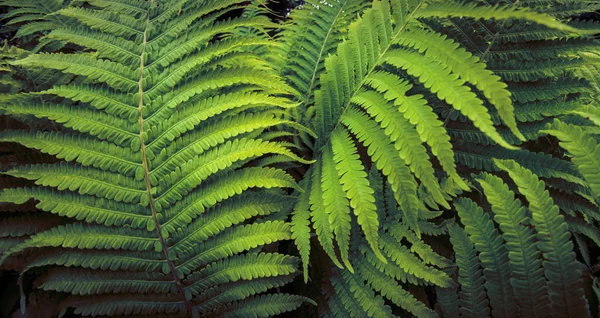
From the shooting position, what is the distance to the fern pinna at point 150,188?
2.54ft

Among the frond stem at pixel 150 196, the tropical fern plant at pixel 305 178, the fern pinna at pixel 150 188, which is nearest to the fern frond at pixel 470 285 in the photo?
the tropical fern plant at pixel 305 178

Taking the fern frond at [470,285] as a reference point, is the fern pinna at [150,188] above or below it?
above

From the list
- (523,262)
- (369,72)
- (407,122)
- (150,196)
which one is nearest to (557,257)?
(523,262)

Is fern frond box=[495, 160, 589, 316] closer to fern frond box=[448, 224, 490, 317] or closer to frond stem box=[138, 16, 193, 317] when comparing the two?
fern frond box=[448, 224, 490, 317]

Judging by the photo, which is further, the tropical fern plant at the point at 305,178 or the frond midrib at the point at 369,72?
the frond midrib at the point at 369,72

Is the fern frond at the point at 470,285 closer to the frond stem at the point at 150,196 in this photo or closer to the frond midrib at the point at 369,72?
the frond midrib at the point at 369,72

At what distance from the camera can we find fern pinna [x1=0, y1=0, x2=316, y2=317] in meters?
0.77

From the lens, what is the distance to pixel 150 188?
809mm

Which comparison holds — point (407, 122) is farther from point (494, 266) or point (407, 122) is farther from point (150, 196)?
point (150, 196)

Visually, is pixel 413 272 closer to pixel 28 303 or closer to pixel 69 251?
pixel 69 251

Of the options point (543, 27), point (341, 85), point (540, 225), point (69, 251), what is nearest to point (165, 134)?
A: point (69, 251)

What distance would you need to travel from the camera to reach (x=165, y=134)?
0.81 meters

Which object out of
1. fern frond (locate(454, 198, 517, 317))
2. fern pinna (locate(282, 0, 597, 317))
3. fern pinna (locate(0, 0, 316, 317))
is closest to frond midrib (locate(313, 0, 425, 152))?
fern pinna (locate(282, 0, 597, 317))

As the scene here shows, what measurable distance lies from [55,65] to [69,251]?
0.38 m
